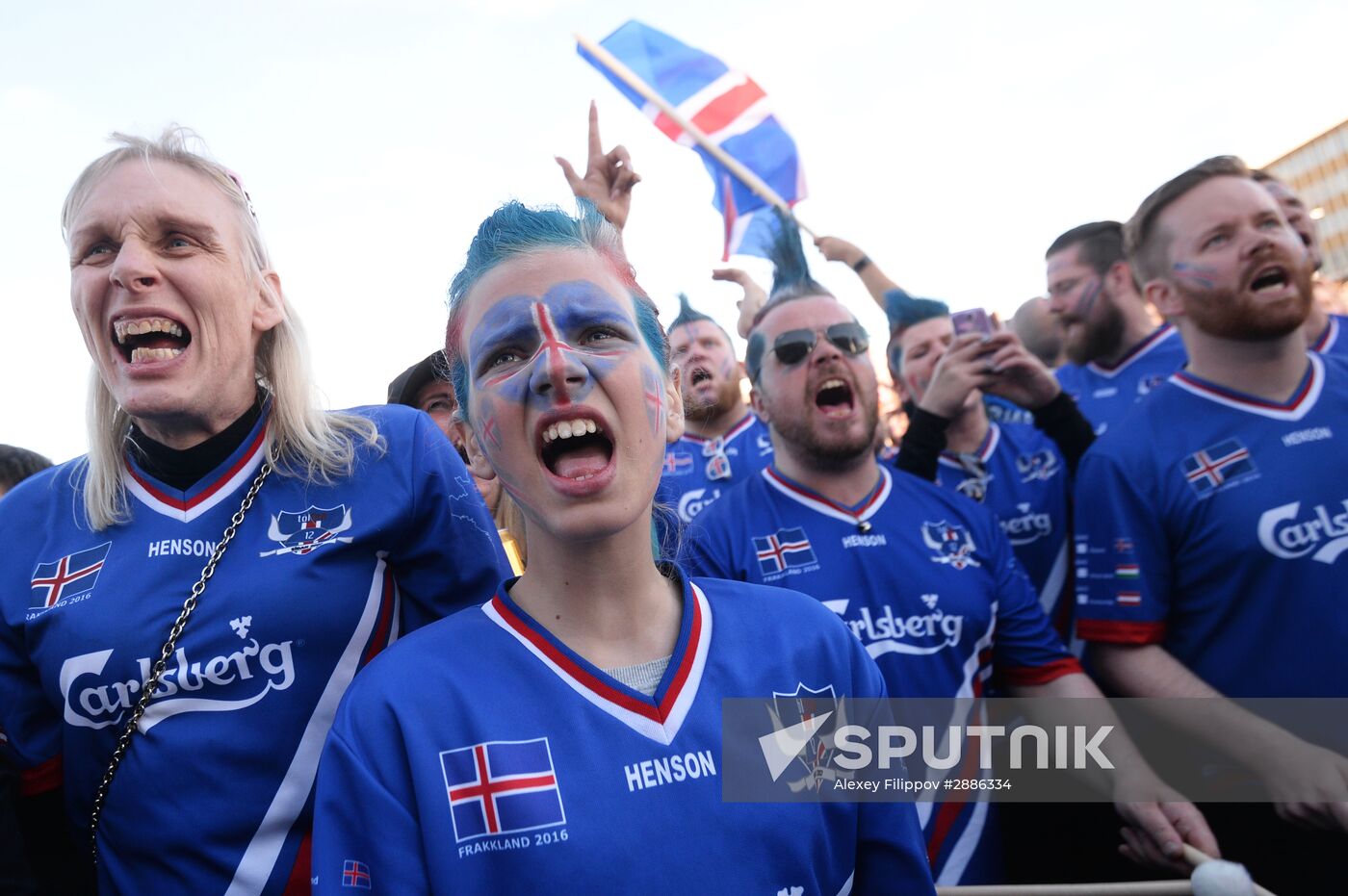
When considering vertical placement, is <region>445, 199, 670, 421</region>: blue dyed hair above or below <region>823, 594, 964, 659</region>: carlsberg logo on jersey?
above

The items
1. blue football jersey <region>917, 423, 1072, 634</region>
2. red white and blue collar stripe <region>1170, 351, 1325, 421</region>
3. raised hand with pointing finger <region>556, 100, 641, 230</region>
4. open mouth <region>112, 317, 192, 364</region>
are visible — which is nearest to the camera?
open mouth <region>112, 317, 192, 364</region>

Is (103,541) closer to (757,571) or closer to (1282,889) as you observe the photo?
(757,571)

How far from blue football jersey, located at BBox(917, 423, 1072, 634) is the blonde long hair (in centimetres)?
233

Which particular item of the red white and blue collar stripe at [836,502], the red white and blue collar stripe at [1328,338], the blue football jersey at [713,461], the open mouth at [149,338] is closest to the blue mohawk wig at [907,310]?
the blue football jersey at [713,461]

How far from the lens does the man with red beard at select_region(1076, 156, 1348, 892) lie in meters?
2.79

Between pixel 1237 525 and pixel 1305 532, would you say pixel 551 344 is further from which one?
pixel 1305 532

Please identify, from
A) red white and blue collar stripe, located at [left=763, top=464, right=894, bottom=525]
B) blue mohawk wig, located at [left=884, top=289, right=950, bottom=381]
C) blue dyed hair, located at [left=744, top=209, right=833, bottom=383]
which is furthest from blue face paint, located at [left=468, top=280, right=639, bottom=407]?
blue mohawk wig, located at [left=884, top=289, right=950, bottom=381]

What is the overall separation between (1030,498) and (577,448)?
101 inches

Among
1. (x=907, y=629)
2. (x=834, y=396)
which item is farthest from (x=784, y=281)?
(x=907, y=629)

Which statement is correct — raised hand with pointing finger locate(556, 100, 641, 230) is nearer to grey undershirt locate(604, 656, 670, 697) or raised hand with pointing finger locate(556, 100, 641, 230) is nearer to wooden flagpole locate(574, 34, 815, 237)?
grey undershirt locate(604, 656, 670, 697)

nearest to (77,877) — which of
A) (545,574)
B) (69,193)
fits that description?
(545,574)

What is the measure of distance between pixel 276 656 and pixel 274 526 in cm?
28

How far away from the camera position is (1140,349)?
487 cm

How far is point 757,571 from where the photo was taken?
294 cm
